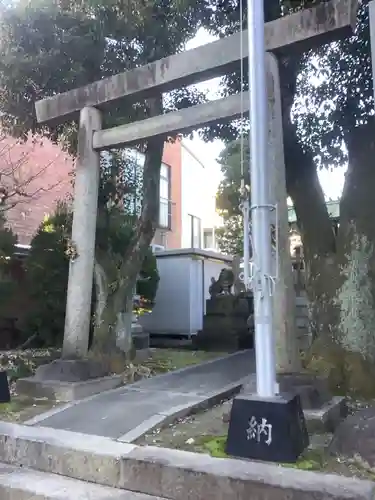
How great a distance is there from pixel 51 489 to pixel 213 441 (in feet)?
4.50

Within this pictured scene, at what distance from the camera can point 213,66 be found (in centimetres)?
603

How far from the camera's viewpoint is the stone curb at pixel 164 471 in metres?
3.37

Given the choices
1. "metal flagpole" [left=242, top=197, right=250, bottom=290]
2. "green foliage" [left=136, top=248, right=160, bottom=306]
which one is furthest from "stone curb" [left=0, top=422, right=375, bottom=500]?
"green foliage" [left=136, top=248, right=160, bottom=306]

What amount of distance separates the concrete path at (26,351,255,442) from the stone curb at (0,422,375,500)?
29 cm

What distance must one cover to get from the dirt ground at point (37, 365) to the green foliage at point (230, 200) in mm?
4776

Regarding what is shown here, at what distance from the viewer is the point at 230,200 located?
18.7m

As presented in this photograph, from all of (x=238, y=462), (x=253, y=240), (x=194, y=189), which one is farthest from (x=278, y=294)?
(x=194, y=189)

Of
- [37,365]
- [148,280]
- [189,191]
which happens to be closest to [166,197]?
[189,191]

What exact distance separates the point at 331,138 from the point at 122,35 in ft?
12.3

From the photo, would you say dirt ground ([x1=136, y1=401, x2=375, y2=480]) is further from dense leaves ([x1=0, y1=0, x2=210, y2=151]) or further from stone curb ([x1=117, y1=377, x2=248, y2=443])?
dense leaves ([x1=0, y1=0, x2=210, y2=151])

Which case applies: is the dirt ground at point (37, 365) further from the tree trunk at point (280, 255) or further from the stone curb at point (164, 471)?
the tree trunk at point (280, 255)

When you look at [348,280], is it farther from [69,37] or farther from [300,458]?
[69,37]

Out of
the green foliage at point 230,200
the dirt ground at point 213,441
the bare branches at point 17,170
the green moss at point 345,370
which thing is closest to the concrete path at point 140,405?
the dirt ground at point 213,441

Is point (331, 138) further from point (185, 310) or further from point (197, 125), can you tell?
point (185, 310)
